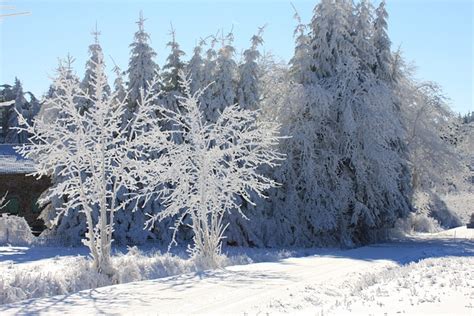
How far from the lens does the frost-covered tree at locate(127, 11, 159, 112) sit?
23.8 meters

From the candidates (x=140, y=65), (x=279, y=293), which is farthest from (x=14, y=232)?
(x=279, y=293)

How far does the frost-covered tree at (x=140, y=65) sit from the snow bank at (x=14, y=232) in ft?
21.4

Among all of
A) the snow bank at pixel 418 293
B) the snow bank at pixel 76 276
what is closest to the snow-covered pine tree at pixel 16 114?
the snow bank at pixel 76 276

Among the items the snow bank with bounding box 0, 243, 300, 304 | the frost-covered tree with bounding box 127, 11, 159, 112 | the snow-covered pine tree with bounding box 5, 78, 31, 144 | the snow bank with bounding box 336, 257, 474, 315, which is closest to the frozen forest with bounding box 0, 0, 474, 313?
the frost-covered tree with bounding box 127, 11, 159, 112

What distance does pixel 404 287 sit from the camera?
9.43 meters

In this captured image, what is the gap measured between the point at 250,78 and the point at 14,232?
11.6 meters

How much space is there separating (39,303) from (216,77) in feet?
54.7

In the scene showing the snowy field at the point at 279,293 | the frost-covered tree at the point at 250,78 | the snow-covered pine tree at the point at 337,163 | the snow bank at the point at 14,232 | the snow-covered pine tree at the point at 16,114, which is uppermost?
the snow-covered pine tree at the point at 16,114

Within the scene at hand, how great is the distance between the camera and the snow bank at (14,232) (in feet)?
72.4

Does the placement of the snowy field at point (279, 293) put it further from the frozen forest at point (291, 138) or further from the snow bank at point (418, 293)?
the frozen forest at point (291, 138)

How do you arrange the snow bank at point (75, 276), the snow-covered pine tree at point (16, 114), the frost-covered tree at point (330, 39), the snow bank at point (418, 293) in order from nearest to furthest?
1. the snow bank at point (418, 293)
2. the snow bank at point (75, 276)
3. the frost-covered tree at point (330, 39)
4. the snow-covered pine tree at point (16, 114)

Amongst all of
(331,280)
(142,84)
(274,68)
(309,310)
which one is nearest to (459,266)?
(331,280)

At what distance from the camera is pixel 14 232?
22.7 meters

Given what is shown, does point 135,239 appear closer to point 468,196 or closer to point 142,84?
point 142,84
